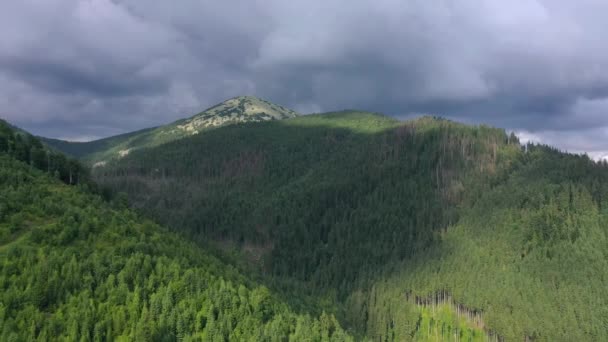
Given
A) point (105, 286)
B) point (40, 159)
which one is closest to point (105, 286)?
point (105, 286)

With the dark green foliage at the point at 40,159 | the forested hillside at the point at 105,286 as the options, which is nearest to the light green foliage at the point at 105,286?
the forested hillside at the point at 105,286

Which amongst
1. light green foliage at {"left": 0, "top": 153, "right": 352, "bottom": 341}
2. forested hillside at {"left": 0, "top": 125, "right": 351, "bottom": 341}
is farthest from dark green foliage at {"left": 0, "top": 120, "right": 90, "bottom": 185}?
light green foliage at {"left": 0, "top": 153, "right": 352, "bottom": 341}

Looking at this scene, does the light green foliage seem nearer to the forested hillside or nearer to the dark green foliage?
the forested hillside

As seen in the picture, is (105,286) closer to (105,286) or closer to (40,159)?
(105,286)

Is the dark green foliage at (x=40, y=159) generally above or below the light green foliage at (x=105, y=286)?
above

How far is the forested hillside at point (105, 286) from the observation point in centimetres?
9319

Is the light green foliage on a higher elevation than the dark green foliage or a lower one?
lower

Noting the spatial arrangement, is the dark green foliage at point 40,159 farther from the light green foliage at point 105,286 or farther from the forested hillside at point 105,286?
the light green foliage at point 105,286

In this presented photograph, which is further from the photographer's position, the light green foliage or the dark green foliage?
the dark green foliage

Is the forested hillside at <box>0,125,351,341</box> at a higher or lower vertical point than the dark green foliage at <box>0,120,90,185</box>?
lower

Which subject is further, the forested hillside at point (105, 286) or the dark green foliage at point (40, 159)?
the dark green foliage at point (40, 159)

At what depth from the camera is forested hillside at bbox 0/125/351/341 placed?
93.2 metres

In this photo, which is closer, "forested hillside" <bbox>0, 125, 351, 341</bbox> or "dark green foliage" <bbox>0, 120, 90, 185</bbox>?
"forested hillside" <bbox>0, 125, 351, 341</bbox>

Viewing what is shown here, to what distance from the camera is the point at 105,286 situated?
103 m
